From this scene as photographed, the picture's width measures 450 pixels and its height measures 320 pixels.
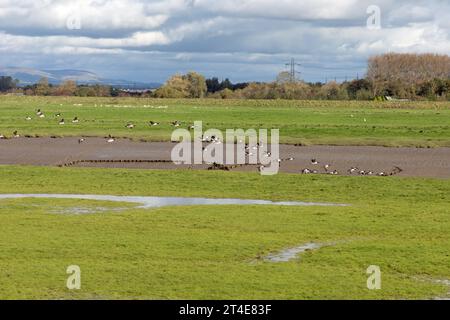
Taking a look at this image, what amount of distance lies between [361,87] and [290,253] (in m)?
115

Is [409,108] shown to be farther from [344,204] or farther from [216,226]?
[216,226]

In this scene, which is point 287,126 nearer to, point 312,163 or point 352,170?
point 312,163

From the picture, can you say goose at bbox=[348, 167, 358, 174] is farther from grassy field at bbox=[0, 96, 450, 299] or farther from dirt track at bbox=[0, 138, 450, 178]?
grassy field at bbox=[0, 96, 450, 299]

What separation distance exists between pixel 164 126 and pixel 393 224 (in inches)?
1505

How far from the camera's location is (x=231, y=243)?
66.6 feet

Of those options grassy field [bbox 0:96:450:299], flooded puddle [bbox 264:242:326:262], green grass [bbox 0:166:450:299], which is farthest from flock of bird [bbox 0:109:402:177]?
flooded puddle [bbox 264:242:326:262]

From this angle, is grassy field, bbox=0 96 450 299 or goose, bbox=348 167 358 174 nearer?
grassy field, bbox=0 96 450 299

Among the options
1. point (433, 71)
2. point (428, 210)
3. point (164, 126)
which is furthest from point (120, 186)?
point (433, 71)

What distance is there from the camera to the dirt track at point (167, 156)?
37.9m

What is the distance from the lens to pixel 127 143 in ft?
160

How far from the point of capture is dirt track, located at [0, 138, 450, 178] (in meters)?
37.9

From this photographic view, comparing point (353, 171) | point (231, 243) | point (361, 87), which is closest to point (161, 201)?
point (231, 243)

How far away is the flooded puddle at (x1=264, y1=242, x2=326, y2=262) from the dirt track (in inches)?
622
